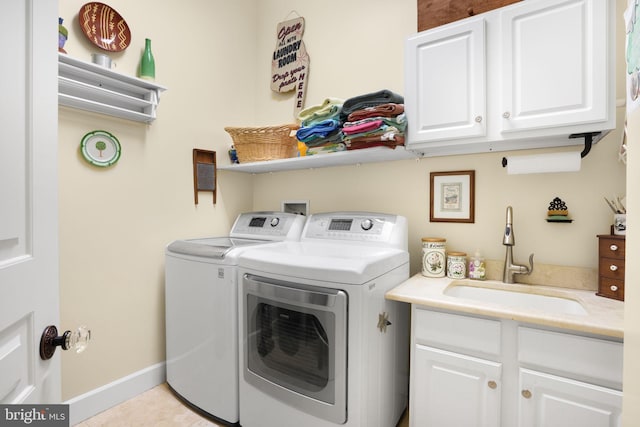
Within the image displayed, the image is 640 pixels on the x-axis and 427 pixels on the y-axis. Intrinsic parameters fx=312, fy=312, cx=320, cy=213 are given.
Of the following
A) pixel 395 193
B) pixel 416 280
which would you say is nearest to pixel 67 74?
pixel 395 193

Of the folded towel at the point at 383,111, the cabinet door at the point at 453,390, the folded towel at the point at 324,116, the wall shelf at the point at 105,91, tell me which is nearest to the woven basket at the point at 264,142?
the folded towel at the point at 324,116

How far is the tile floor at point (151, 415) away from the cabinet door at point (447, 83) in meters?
1.60

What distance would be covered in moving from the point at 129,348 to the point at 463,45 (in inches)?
101

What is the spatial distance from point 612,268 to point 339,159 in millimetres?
1467

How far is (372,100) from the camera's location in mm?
1735

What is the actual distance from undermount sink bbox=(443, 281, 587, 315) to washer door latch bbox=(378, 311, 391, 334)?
0.34m

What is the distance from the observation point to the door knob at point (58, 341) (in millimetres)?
726

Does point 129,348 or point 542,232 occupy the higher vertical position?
point 542,232

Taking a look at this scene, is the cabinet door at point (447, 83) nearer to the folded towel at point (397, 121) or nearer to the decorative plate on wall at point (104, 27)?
the folded towel at point (397, 121)

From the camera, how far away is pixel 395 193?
211 centimetres

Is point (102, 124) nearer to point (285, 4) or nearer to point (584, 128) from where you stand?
point (285, 4)

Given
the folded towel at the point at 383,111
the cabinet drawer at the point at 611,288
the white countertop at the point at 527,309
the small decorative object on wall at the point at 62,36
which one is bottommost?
the white countertop at the point at 527,309
